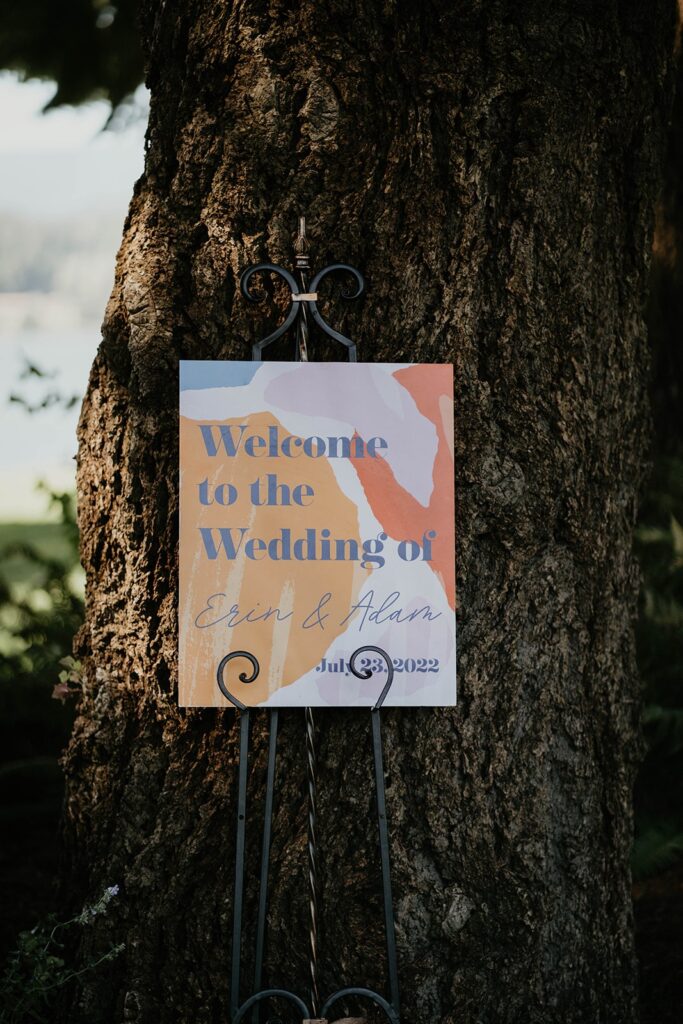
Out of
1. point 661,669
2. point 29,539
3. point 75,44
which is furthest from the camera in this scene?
point 29,539

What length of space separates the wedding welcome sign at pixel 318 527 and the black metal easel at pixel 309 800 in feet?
0.13

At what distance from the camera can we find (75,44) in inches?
185

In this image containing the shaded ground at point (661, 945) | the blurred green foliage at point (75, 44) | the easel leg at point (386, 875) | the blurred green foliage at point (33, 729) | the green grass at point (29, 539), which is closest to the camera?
the easel leg at point (386, 875)

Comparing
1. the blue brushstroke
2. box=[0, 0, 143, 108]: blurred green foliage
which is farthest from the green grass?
the blue brushstroke

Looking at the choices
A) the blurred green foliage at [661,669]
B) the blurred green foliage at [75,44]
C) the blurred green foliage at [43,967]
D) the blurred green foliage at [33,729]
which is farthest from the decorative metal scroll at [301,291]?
the blurred green foliage at [75,44]

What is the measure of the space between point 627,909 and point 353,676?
0.82 meters

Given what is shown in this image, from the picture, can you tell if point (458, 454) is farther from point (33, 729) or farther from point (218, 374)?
point (33, 729)

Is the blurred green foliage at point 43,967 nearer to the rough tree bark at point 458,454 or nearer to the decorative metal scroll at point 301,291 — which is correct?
the rough tree bark at point 458,454

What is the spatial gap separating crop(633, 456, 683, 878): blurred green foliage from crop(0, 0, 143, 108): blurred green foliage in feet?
10.5

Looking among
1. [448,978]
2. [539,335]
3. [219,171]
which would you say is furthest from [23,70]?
[448,978]

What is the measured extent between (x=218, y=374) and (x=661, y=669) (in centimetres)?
259

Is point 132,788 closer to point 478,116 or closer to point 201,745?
point 201,745

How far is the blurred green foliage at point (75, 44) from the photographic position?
180 inches

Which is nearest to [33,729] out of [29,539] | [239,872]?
[239,872]
